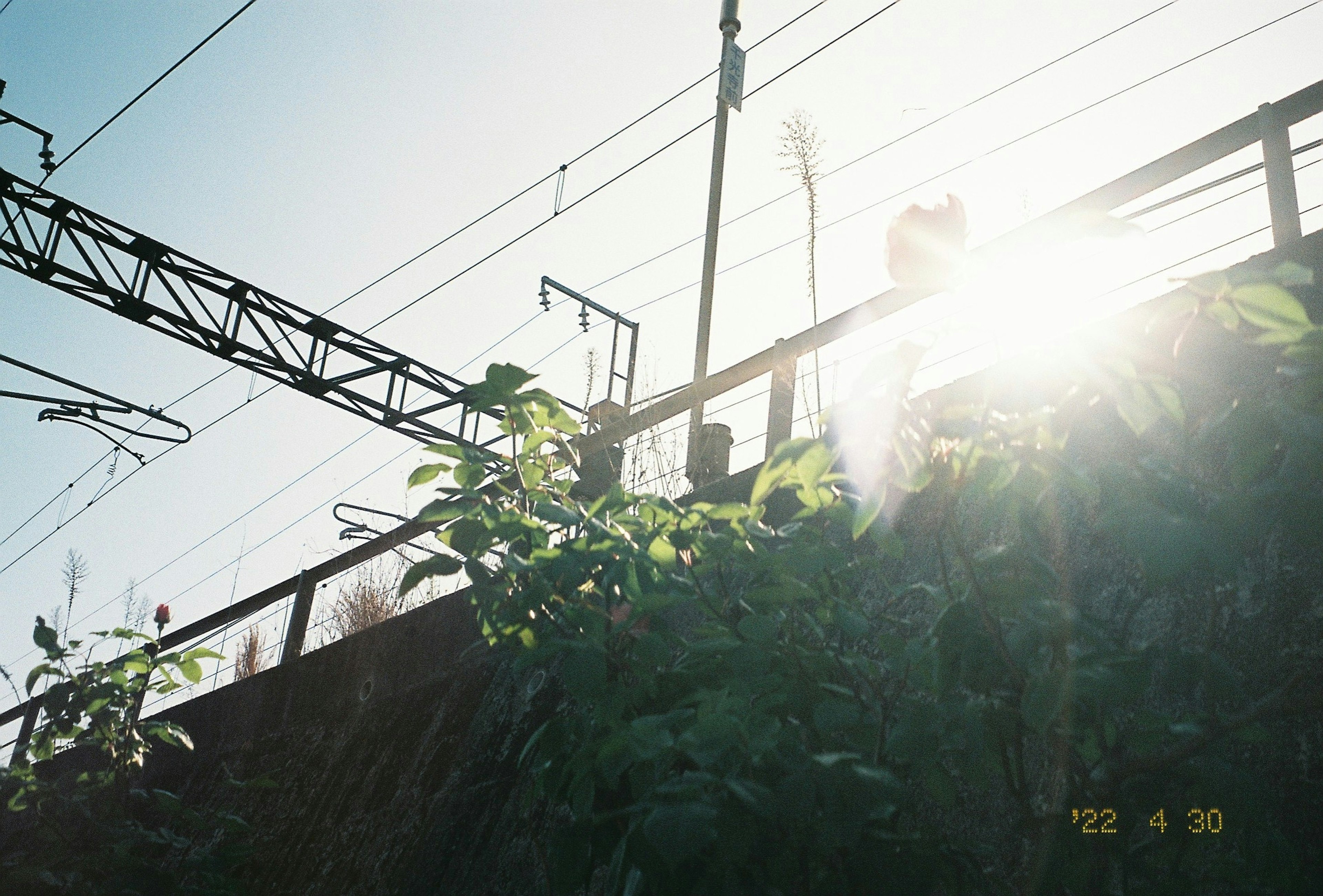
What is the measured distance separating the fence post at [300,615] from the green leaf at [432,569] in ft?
13.9

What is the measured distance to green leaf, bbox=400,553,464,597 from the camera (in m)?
1.53

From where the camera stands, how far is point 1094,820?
142 cm

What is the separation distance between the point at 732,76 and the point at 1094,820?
8867mm

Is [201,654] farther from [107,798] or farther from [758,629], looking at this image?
[758,629]

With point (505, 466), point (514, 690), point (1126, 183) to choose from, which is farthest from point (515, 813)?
point (1126, 183)

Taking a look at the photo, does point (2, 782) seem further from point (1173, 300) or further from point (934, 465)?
point (1173, 300)

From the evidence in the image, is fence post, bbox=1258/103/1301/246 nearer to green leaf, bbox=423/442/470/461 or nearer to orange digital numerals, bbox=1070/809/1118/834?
orange digital numerals, bbox=1070/809/1118/834

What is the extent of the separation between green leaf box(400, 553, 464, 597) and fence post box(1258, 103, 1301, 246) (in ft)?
7.52

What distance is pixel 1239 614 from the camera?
196cm

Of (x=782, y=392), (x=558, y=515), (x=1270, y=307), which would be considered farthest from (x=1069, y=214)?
(x=782, y=392)

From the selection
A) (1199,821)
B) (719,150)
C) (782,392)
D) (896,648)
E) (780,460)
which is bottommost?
(1199,821)

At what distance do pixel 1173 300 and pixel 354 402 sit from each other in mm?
10505

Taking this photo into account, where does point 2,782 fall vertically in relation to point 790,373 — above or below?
below

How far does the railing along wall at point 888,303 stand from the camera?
268cm
